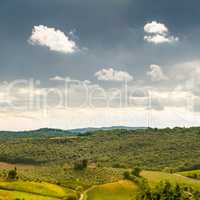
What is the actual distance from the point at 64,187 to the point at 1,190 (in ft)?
112

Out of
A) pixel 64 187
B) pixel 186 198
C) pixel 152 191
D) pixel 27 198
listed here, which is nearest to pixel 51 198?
pixel 27 198

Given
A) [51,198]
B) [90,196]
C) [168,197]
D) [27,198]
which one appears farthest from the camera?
[90,196]

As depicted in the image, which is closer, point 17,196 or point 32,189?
point 17,196

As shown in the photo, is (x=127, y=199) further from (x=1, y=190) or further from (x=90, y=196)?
(x=1, y=190)

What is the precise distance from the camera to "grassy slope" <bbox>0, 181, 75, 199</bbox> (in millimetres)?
176413

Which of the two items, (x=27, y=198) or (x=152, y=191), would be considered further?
(x=27, y=198)

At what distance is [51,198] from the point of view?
172750 millimetres

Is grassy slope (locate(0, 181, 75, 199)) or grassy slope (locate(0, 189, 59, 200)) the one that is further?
grassy slope (locate(0, 181, 75, 199))

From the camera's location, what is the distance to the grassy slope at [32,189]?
176m

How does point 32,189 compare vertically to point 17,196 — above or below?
above

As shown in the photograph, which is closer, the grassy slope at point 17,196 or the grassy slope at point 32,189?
the grassy slope at point 17,196

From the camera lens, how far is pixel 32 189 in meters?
182

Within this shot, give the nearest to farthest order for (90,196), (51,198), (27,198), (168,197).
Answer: (168,197)
(27,198)
(51,198)
(90,196)

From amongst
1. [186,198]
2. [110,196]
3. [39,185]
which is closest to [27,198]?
[39,185]
